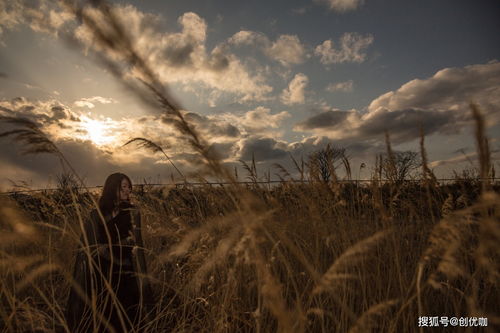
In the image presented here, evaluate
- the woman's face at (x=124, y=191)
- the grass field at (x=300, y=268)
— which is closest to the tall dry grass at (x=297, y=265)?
the grass field at (x=300, y=268)

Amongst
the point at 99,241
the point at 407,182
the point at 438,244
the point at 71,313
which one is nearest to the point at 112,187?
the point at 99,241

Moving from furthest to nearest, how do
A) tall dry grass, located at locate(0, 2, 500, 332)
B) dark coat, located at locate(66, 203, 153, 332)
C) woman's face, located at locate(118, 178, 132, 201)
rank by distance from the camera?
woman's face, located at locate(118, 178, 132, 201) → dark coat, located at locate(66, 203, 153, 332) → tall dry grass, located at locate(0, 2, 500, 332)

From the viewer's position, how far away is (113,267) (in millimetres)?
3082

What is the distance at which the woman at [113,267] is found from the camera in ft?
8.94

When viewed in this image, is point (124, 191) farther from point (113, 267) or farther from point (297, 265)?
point (297, 265)

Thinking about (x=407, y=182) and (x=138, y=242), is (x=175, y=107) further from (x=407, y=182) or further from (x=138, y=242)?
(x=407, y=182)

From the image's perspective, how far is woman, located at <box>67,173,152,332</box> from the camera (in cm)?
272

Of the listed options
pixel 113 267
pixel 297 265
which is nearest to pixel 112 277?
pixel 113 267

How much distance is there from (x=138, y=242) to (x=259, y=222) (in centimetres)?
239

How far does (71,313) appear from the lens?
104 inches

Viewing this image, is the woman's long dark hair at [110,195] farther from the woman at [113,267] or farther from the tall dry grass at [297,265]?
the tall dry grass at [297,265]

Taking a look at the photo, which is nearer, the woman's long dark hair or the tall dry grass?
the tall dry grass

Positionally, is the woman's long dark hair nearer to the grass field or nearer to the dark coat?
the dark coat

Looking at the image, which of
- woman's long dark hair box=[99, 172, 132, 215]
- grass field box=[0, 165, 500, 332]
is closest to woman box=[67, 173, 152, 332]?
woman's long dark hair box=[99, 172, 132, 215]
